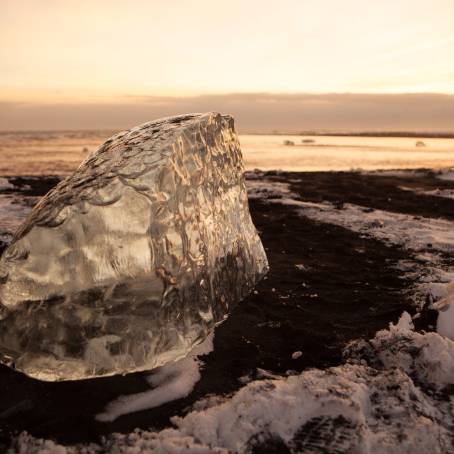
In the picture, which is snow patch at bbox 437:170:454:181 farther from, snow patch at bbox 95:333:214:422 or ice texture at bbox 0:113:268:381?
snow patch at bbox 95:333:214:422

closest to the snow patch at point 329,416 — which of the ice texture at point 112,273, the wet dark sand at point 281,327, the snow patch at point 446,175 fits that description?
the wet dark sand at point 281,327

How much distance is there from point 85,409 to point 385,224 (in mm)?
4019

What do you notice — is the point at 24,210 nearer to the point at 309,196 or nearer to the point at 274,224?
the point at 274,224

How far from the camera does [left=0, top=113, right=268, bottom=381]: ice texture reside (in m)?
1.68

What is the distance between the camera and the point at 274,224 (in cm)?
470

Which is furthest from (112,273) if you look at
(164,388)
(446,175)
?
(446,175)

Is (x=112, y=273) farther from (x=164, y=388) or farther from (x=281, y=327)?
(x=281, y=327)

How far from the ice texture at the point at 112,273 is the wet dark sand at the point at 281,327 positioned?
0.10 m

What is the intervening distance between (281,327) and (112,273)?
1.04 meters

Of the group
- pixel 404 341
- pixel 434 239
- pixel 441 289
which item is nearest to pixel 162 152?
pixel 404 341

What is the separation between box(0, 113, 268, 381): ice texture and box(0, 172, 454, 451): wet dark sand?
0.10 meters

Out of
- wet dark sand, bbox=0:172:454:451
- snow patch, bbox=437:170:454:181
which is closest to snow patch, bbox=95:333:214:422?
wet dark sand, bbox=0:172:454:451

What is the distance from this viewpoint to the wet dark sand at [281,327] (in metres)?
1.57

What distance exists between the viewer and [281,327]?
228cm
